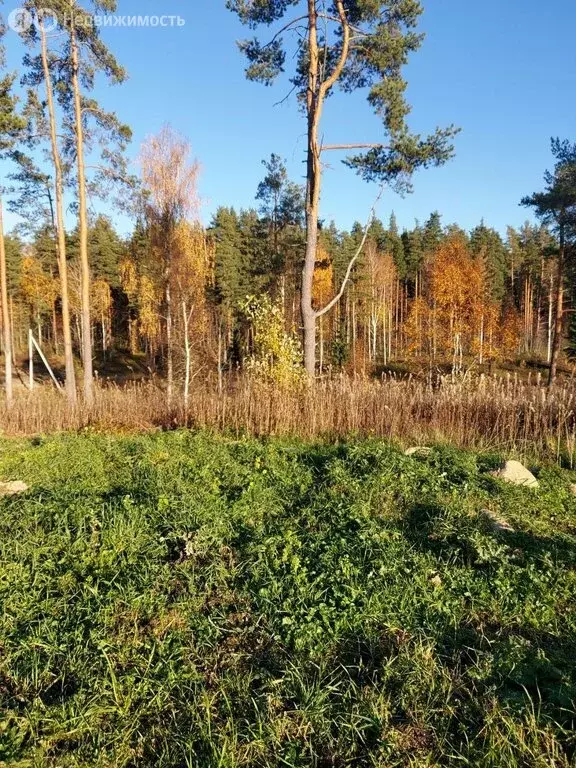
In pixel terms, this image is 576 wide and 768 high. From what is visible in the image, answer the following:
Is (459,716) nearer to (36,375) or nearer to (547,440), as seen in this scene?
(547,440)

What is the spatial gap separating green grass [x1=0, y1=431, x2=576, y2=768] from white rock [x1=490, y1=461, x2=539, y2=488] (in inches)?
10.7

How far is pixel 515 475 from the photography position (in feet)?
16.5

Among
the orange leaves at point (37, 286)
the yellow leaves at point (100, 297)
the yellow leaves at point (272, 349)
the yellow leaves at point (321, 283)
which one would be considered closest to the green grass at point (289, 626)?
the yellow leaves at point (272, 349)

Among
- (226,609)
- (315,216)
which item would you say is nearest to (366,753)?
(226,609)

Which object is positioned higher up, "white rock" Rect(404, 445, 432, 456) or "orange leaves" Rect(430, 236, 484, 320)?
"orange leaves" Rect(430, 236, 484, 320)

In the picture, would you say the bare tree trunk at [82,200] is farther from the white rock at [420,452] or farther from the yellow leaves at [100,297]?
the yellow leaves at [100,297]

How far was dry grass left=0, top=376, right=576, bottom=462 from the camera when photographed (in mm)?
7031

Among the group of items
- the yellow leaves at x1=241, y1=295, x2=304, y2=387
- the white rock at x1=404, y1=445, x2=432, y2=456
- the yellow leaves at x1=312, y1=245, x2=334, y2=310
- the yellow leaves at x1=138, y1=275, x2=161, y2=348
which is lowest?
the white rock at x1=404, y1=445, x2=432, y2=456

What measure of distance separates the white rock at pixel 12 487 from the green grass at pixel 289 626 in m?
0.49

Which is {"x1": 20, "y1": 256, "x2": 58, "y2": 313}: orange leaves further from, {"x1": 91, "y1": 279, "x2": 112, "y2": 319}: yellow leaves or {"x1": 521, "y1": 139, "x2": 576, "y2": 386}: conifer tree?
{"x1": 521, "y1": 139, "x2": 576, "y2": 386}: conifer tree

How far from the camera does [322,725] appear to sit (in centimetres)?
206

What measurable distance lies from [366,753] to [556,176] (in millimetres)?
21675

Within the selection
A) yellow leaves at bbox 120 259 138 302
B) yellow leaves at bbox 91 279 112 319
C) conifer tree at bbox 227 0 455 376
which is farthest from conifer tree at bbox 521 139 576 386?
yellow leaves at bbox 91 279 112 319

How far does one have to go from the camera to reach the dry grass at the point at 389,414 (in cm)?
703
